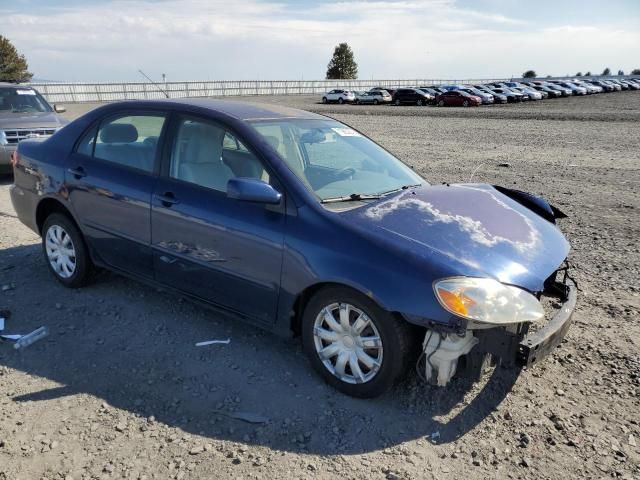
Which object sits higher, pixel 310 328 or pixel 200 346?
pixel 310 328

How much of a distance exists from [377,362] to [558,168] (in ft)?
34.1

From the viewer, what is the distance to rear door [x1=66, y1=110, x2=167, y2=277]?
13.7ft

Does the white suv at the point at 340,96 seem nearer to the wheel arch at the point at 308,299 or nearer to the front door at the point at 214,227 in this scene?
the front door at the point at 214,227

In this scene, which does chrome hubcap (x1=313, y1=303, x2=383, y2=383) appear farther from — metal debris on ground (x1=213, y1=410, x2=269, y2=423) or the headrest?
the headrest

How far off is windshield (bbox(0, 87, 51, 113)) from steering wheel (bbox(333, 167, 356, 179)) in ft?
29.4

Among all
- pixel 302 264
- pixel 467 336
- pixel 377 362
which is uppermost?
pixel 302 264

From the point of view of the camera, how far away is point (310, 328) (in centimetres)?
340

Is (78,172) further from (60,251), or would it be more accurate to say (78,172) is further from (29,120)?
(29,120)

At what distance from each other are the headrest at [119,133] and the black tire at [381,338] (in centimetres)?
226

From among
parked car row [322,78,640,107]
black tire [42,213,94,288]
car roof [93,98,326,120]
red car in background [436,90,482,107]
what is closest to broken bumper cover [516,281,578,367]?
car roof [93,98,326,120]

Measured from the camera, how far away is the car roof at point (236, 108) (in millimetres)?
4043

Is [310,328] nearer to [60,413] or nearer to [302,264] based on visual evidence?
[302,264]

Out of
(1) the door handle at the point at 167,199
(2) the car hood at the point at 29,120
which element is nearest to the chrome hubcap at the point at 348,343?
(1) the door handle at the point at 167,199

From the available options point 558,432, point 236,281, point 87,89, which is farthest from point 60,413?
point 87,89
